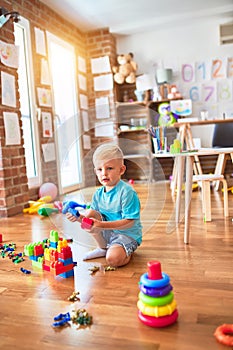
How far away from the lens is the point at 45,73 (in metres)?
3.30

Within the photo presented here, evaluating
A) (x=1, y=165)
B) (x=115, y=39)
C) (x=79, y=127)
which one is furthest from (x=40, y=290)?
(x=115, y=39)

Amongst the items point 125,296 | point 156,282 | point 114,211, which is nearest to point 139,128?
point 114,211

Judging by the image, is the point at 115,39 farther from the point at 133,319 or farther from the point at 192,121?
the point at 133,319

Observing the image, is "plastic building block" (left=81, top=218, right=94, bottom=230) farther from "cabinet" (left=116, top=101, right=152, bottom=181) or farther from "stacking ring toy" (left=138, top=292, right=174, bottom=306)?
"cabinet" (left=116, top=101, right=152, bottom=181)

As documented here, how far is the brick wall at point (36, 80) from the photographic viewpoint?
8.29 feet

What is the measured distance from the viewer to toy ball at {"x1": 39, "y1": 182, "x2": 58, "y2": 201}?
304 cm

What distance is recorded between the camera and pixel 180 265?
4.28ft

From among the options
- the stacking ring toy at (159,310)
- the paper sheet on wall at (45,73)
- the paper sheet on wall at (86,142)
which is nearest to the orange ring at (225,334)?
the stacking ring toy at (159,310)

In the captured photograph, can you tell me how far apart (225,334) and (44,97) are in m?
2.88

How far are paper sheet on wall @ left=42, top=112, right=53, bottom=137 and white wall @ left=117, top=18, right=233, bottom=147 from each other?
58.8 inches

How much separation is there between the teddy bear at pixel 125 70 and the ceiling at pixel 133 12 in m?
0.32

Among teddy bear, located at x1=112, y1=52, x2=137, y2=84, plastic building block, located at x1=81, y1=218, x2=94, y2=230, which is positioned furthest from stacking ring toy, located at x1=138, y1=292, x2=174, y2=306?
teddy bear, located at x1=112, y1=52, x2=137, y2=84

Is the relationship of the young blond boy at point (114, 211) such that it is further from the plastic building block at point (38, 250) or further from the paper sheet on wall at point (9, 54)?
the paper sheet on wall at point (9, 54)

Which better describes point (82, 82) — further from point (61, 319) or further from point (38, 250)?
point (61, 319)
